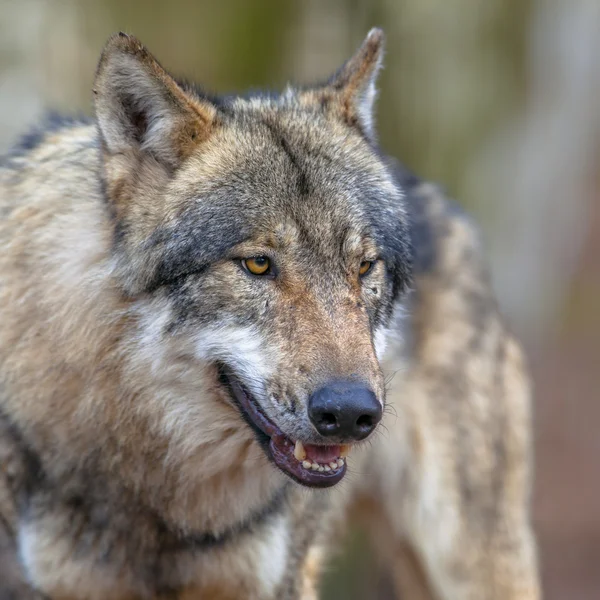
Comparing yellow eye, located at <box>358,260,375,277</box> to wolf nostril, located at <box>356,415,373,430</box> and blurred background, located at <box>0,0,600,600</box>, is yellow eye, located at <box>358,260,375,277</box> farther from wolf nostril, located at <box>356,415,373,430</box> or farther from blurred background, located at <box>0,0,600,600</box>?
blurred background, located at <box>0,0,600,600</box>

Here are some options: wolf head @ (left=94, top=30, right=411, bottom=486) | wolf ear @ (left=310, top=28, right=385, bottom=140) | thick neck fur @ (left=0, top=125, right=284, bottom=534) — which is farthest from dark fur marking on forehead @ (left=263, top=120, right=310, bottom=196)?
thick neck fur @ (left=0, top=125, right=284, bottom=534)

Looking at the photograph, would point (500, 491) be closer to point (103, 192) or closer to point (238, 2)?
point (103, 192)

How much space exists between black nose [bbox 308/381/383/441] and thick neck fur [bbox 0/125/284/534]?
0.55 meters

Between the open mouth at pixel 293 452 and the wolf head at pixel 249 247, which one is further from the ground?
the wolf head at pixel 249 247

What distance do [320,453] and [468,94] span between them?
675cm

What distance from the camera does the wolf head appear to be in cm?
318

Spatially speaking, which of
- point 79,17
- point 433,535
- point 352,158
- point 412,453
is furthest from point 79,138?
point 79,17

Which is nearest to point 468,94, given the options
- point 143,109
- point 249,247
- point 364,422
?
point 143,109

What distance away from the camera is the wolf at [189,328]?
327 centimetres

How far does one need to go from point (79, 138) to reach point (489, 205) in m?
6.53

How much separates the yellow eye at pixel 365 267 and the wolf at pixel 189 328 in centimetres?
1

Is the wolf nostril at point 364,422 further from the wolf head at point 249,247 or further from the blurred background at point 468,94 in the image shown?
the blurred background at point 468,94

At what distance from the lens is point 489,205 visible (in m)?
9.90

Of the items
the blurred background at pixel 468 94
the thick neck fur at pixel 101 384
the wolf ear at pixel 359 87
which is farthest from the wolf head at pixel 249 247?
the blurred background at pixel 468 94
